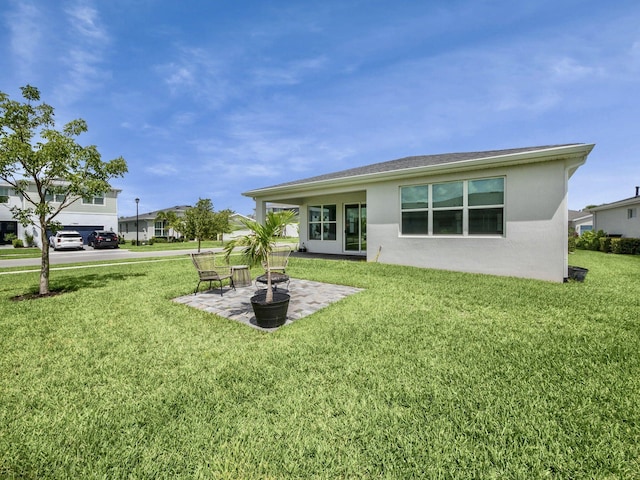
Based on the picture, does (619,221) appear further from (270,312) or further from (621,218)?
(270,312)

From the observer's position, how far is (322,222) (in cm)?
1563

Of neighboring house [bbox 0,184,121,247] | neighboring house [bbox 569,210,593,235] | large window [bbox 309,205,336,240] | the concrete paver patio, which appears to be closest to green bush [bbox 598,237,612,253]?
neighboring house [bbox 569,210,593,235]

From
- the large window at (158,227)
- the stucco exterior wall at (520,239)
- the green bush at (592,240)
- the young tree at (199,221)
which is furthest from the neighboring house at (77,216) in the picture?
the green bush at (592,240)

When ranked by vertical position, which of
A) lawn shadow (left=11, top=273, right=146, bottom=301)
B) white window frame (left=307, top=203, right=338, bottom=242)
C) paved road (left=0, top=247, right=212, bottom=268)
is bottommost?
lawn shadow (left=11, top=273, right=146, bottom=301)

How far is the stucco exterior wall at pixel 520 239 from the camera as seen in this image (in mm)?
7715

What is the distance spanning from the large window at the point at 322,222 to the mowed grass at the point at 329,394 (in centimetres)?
983

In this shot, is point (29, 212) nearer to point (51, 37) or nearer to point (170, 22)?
point (51, 37)

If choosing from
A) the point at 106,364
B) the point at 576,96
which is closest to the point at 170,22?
the point at 106,364

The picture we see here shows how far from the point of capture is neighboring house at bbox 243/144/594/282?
7742 mm

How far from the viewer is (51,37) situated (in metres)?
8.45

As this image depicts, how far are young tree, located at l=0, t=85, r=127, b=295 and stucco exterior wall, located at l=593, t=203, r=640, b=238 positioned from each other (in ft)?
98.6

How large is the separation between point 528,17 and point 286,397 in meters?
12.1

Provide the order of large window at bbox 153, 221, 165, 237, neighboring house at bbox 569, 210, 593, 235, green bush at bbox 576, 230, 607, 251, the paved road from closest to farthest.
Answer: the paved road, green bush at bbox 576, 230, 607, 251, neighboring house at bbox 569, 210, 593, 235, large window at bbox 153, 221, 165, 237

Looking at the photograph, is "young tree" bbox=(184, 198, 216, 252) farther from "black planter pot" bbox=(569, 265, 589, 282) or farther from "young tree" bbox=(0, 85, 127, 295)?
"black planter pot" bbox=(569, 265, 589, 282)
